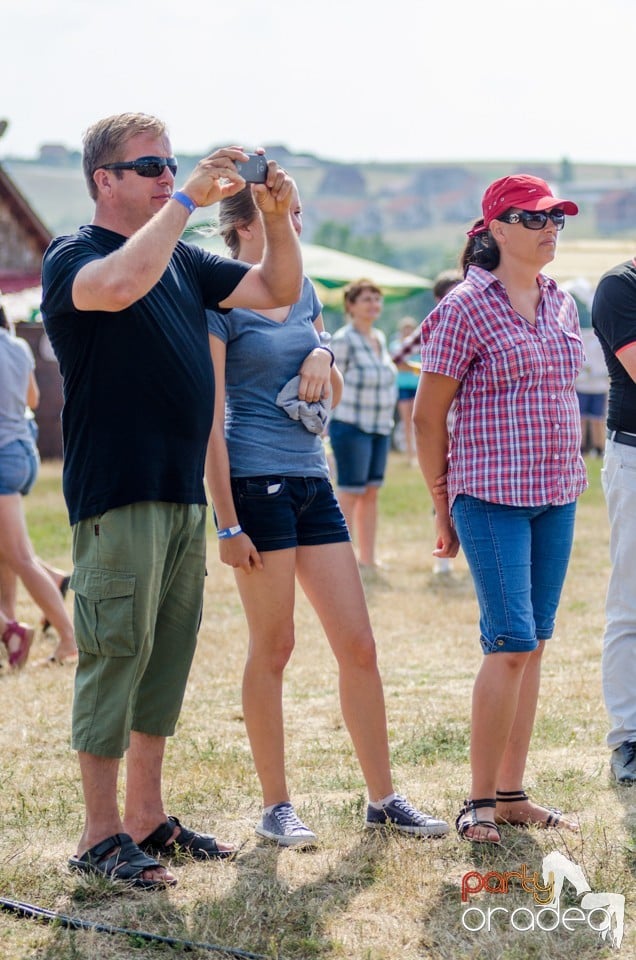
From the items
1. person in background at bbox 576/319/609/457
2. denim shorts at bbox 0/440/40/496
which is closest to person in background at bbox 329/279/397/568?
denim shorts at bbox 0/440/40/496

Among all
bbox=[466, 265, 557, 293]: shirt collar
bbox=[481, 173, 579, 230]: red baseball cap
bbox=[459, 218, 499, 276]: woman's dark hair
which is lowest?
bbox=[466, 265, 557, 293]: shirt collar

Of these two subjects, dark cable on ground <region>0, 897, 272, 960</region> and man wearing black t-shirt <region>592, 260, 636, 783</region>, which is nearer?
dark cable on ground <region>0, 897, 272, 960</region>

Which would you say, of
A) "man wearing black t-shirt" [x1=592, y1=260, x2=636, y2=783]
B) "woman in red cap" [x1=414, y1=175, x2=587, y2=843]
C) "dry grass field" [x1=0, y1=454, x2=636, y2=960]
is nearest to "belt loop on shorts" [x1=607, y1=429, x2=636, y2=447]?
"man wearing black t-shirt" [x1=592, y1=260, x2=636, y2=783]

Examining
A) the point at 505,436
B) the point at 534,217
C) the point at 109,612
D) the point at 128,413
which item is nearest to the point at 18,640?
the point at 109,612

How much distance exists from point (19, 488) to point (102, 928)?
393 centimetres

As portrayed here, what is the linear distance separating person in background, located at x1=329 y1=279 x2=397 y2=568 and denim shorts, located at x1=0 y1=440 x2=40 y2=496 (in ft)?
9.63

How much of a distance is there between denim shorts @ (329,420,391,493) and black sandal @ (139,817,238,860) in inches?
226

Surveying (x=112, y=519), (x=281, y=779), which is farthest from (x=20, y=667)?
(x=112, y=519)

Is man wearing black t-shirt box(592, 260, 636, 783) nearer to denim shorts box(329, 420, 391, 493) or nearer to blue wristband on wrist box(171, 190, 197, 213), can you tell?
blue wristband on wrist box(171, 190, 197, 213)

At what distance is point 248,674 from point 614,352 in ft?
5.57

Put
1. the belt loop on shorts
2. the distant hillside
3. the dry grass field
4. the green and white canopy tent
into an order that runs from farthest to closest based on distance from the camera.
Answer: the distant hillside < the green and white canopy tent < the belt loop on shorts < the dry grass field

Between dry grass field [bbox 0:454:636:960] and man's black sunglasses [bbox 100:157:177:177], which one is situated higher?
man's black sunglasses [bbox 100:157:177:177]

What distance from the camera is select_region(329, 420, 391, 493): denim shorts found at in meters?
9.46

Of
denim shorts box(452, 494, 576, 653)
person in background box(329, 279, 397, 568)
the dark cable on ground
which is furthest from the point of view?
person in background box(329, 279, 397, 568)
